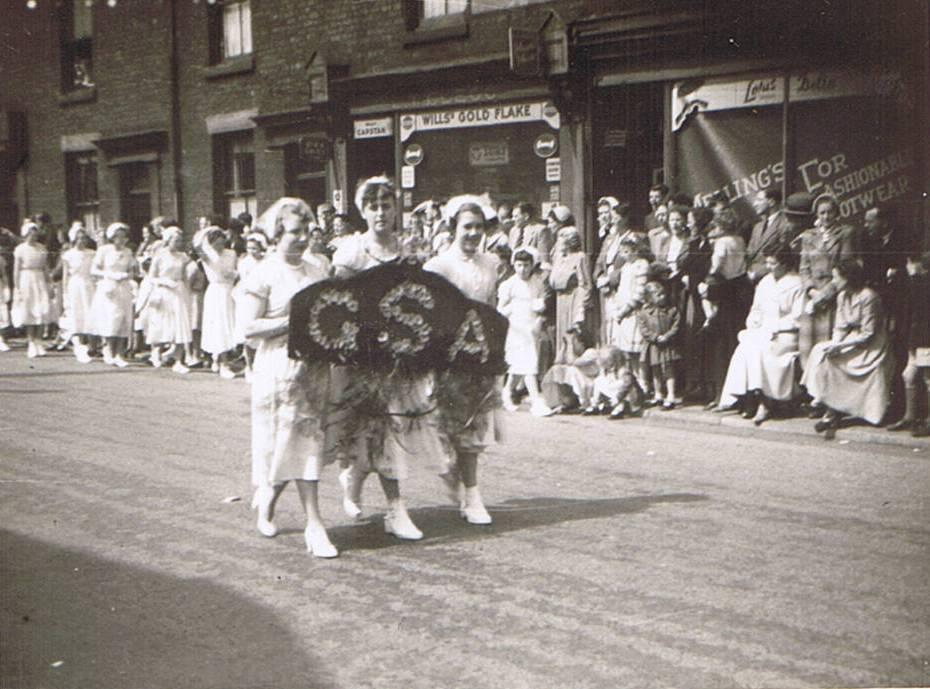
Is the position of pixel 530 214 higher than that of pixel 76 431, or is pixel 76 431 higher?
pixel 530 214

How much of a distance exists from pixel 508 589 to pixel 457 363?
4.60 ft

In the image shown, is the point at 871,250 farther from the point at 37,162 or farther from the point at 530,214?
the point at 37,162

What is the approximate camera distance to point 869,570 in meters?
5.18

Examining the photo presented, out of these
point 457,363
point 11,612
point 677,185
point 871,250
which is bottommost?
point 11,612

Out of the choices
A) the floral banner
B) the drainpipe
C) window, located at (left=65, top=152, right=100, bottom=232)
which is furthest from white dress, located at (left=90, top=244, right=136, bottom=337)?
the floral banner

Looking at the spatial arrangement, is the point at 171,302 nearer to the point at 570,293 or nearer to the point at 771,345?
the point at 570,293

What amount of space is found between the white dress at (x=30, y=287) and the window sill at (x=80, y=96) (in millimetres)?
6028

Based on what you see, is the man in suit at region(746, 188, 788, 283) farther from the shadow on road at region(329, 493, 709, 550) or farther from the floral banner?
the floral banner

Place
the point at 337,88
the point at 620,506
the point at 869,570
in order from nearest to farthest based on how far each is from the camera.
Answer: the point at 869,570, the point at 620,506, the point at 337,88

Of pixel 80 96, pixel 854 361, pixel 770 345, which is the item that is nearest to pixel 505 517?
pixel 854 361

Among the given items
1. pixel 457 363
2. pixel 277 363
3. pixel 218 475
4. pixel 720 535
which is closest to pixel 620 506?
pixel 720 535

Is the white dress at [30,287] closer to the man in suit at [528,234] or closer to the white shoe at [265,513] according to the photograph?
the man in suit at [528,234]

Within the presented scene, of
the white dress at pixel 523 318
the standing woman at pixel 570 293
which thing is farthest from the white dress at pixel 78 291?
the standing woman at pixel 570 293

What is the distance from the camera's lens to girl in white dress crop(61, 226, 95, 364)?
15664 millimetres
